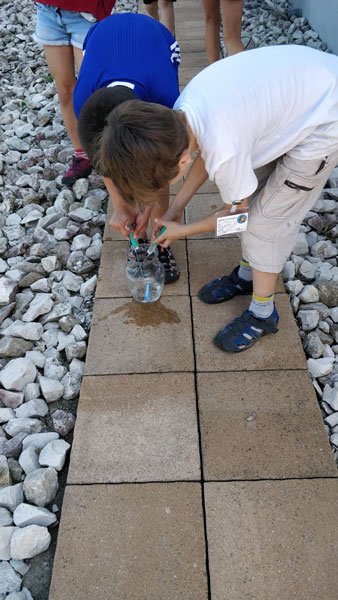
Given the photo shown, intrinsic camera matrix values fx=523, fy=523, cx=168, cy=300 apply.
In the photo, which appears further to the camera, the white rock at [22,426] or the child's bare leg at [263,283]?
the child's bare leg at [263,283]

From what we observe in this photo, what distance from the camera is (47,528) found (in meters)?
1.68

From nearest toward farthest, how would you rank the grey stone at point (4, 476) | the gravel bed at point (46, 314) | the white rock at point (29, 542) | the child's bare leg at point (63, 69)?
the white rock at point (29, 542) < the gravel bed at point (46, 314) < the grey stone at point (4, 476) < the child's bare leg at point (63, 69)

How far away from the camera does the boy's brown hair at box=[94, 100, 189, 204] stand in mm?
1519

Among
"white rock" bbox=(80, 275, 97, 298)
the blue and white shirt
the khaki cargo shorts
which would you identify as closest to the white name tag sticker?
the khaki cargo shorts

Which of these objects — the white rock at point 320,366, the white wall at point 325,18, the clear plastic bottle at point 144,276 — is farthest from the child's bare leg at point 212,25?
the white rock at point 320,366

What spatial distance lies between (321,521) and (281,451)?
27 centimetres

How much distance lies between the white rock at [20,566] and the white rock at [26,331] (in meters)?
0.99

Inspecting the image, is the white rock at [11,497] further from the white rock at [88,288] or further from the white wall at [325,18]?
the white wall at [325,18]

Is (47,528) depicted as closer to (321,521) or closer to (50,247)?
(321,521)

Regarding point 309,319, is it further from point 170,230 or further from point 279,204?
point 170,230

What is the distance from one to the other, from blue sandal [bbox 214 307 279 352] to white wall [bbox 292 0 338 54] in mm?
3444

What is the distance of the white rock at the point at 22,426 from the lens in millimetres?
1993

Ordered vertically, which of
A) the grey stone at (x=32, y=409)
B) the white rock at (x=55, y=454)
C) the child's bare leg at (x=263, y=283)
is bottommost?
the grey stone at (x=32, y=409)

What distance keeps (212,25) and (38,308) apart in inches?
116
